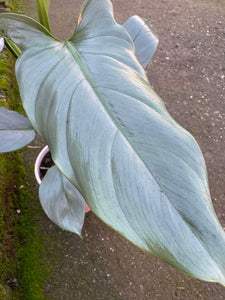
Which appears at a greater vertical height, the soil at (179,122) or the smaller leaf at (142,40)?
the smaller leaf at (142,40)

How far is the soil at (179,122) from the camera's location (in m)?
1.06

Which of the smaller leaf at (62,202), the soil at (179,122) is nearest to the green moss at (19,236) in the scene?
the soil at (179,122)

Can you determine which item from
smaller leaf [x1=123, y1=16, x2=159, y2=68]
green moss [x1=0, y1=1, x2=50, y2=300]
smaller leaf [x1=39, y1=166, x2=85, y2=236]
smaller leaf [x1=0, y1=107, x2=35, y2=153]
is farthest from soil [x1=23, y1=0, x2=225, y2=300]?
smaller leaf [x1=123, y1=16, x2=159, y2=68]

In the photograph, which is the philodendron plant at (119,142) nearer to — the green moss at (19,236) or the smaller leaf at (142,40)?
the smaller leaf at (142,40)

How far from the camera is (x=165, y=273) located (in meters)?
1.08

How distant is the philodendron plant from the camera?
35cm

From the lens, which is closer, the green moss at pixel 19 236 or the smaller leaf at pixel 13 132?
the smaller leaf at pixel 13 132

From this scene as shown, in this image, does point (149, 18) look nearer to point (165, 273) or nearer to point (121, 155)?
point (165, 273)

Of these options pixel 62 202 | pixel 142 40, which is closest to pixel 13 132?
pixel 62 202

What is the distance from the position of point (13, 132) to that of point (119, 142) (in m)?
0.56

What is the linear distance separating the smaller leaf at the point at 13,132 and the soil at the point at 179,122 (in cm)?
46

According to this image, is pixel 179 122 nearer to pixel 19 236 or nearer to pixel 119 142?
pixel 19 236

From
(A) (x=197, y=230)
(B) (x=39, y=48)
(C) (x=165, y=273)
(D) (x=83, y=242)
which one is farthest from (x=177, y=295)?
(B) (x=39, y=48)

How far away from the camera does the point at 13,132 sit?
0.88 metres
